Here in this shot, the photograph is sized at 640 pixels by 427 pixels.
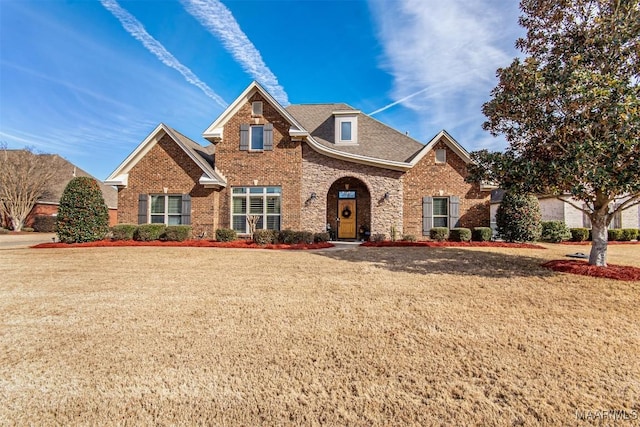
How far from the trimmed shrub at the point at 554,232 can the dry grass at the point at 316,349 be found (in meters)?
11.4

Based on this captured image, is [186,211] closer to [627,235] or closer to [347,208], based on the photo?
[347,208]

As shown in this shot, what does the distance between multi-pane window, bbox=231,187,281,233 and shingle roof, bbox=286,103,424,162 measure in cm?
411

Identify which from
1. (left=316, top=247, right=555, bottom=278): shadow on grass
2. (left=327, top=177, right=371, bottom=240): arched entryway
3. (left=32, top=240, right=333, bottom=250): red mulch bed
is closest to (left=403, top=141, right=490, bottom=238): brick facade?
(left=327, top=177, right=371, bottom=240): arched entryway

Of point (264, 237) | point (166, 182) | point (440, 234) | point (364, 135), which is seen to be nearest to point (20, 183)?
point (166, 182)

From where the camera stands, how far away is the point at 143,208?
598 inches

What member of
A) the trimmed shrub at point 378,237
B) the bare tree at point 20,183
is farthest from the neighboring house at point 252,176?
the bare tree at point 20,183

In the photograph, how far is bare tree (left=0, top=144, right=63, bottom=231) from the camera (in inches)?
987

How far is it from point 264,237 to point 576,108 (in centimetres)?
1128

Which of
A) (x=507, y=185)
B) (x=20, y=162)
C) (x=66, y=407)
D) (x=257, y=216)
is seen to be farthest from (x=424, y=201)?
(x=20, y=162)

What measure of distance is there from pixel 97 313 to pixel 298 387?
4089mm

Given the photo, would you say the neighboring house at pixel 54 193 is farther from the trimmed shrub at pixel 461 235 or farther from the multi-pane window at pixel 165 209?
the trimmed shrub at pixel 461 235

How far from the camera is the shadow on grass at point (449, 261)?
809 cm

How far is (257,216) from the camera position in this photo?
15102mm

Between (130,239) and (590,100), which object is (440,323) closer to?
(590,100)
